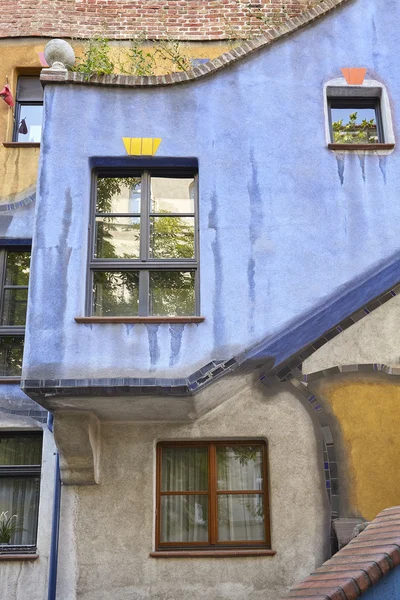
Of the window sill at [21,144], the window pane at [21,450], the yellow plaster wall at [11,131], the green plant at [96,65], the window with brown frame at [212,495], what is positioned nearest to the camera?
the window with brown frame at [212,495]

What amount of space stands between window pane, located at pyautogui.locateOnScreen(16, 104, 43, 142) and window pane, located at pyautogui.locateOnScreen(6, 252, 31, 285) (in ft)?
6.76

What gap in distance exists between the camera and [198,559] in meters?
7.85

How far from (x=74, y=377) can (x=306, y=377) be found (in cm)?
273

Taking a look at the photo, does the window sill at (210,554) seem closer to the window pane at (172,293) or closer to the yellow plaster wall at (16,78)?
the window pane at (172,293)

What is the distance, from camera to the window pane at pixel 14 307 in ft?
31.4

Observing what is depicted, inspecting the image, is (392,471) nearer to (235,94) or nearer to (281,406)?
(281,406)

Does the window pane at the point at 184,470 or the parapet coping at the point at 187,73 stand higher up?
the parapet coping at the point at 187,73

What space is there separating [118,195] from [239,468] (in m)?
3.57

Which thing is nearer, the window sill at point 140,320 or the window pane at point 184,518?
the window sill at point 140,320

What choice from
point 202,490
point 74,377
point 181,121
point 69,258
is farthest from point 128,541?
point 181,121

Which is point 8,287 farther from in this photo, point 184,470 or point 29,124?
point 184,470

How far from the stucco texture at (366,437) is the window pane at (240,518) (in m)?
1.02

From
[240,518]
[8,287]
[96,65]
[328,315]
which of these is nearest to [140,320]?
[328,315]

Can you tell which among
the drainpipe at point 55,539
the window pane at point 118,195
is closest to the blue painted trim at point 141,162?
the window pane at point 118,195
